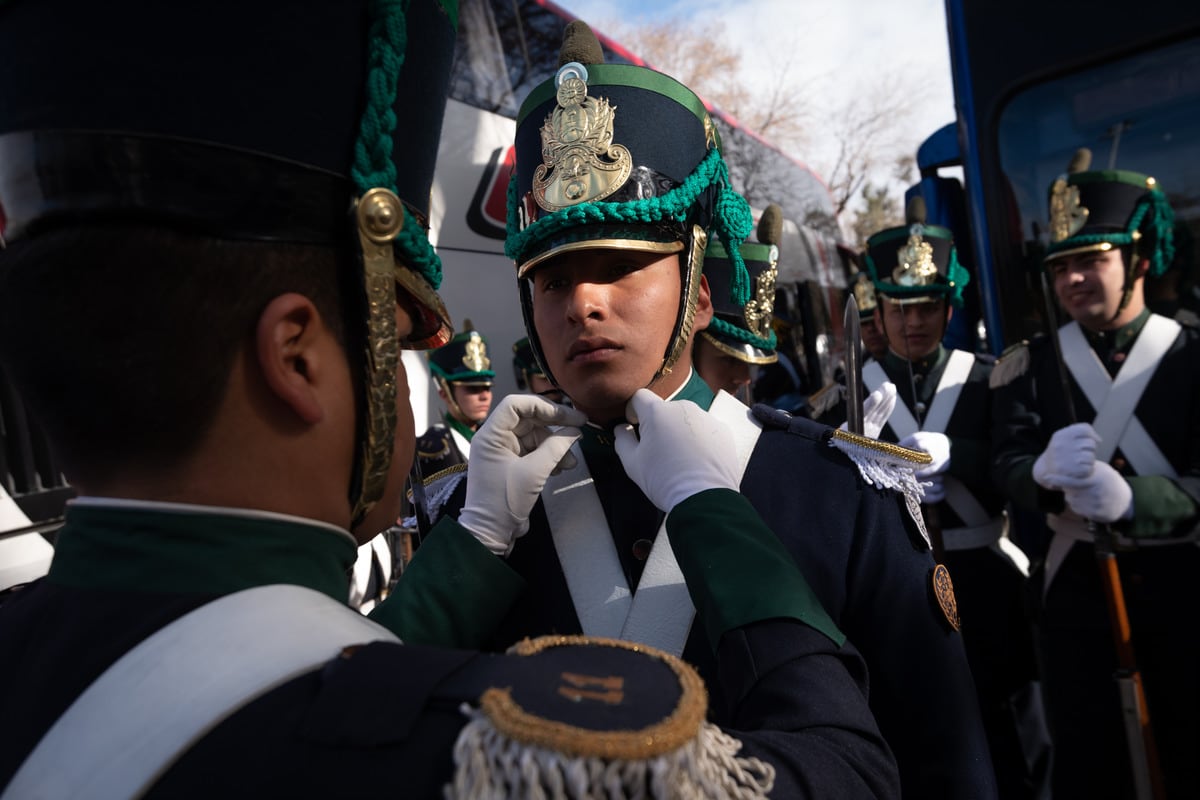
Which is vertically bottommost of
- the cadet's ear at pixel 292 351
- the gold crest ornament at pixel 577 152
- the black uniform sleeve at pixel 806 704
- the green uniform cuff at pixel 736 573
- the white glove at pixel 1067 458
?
the white glove at pixel 1067 458

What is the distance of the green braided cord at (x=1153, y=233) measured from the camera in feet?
11.4

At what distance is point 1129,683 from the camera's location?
288cm

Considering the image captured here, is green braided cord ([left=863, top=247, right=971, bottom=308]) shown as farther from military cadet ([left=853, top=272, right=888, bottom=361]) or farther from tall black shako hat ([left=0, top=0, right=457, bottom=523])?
tall black shako hat ([left=0, top=0, right=457, bottom=523])

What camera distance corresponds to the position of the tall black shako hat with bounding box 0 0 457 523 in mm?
820

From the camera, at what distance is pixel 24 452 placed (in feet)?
10.4

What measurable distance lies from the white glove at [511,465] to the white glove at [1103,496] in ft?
7.88

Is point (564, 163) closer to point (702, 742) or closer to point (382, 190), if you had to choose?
point (382, 190)

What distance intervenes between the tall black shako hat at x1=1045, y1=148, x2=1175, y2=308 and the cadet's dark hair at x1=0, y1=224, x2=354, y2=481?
3.77 metres

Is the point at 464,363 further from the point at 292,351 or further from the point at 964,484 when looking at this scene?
the point at 292,351

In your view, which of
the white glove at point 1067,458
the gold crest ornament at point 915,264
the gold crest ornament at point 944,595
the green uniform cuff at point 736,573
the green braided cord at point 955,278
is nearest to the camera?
the green uniform cuff at point 736,573

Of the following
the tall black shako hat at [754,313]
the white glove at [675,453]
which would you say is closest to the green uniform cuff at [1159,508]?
the tall black shako hat at [754,313]

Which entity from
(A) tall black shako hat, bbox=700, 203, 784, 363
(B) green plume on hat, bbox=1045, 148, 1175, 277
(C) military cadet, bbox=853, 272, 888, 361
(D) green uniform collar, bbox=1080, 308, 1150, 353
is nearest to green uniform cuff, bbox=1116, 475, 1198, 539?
(D) green uniform collar, bbox=1080, 308, 1150, 353

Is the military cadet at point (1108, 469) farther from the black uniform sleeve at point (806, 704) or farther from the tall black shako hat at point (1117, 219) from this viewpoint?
the black uniform sleeve at point (806, 704)

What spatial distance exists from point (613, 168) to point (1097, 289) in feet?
9.29
